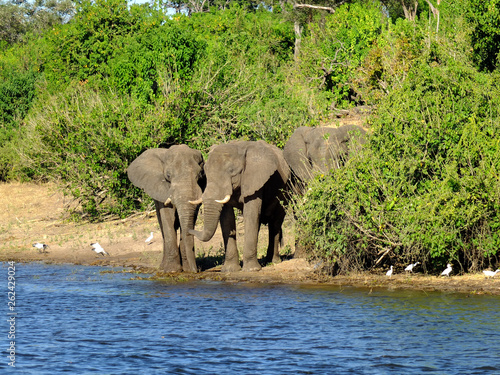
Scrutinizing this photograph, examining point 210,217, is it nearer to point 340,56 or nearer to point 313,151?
point 313,151

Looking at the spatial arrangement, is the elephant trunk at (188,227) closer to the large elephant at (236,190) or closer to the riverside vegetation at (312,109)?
the large elephant at (236,190)

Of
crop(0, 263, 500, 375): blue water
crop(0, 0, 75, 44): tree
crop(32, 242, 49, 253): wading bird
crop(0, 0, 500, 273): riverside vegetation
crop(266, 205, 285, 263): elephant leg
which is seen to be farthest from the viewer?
crop(0, 0, 75, 44): tree

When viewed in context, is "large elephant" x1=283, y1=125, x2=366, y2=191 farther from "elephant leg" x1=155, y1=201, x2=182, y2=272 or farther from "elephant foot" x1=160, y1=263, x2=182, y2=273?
"elephant foot" x1=160, y1=263, x2=182, y2=273

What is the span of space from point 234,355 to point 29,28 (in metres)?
66.1

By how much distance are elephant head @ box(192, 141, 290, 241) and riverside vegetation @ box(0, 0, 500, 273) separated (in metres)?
0.97

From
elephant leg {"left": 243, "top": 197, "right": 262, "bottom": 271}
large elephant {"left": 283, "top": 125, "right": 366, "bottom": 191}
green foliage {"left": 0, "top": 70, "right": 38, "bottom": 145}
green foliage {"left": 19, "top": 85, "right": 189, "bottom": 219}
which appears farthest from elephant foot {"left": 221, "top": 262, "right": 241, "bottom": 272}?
green foliage {"left": 0, "top": 70, "right": 38, "bottom": 145}

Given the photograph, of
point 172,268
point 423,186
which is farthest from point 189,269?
point 423,186

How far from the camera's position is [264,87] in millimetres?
25828

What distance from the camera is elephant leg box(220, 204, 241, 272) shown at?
16562 millimetres

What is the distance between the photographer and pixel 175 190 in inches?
647

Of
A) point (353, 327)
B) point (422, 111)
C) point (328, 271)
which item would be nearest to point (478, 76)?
point (422, 111)

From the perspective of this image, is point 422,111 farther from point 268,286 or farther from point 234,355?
point 234,355

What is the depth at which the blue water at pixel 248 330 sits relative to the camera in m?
10.3

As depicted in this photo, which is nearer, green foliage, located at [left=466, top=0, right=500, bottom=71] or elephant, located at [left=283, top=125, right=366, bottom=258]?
elephant, located at [left=283, top=125, right=366, bottom=258]
